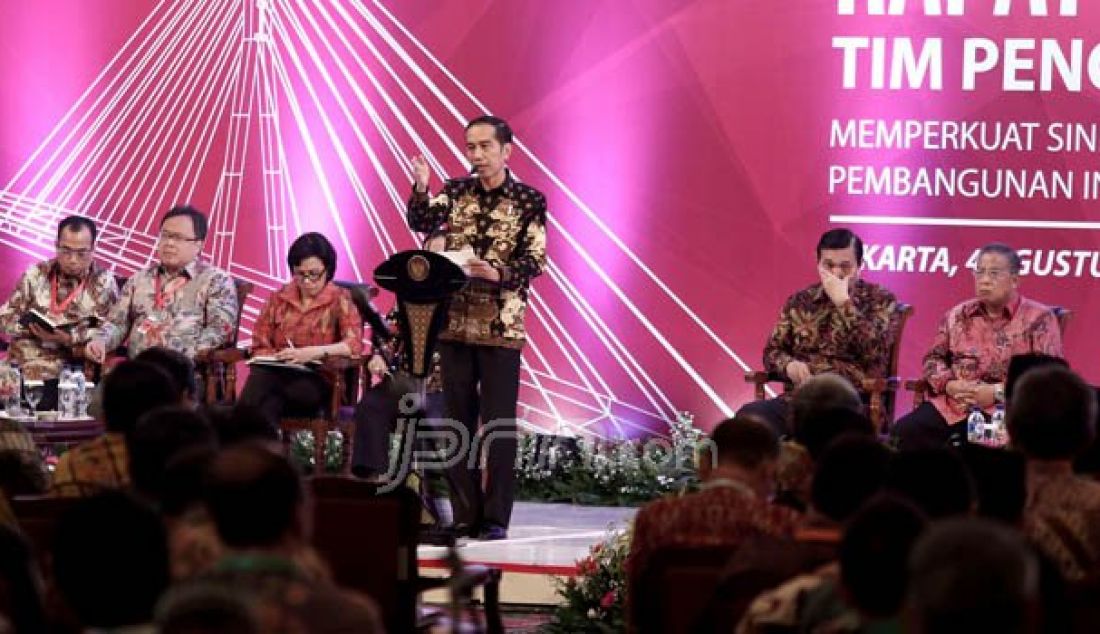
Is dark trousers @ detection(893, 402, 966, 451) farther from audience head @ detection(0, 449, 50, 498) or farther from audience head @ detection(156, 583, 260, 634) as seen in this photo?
audience head @ detection(156, 583, 260, 634)

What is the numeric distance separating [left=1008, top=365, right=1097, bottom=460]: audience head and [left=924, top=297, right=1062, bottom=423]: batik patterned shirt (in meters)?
3.81

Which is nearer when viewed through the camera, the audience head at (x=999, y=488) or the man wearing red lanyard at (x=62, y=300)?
the audience head at (x=999, y=488)

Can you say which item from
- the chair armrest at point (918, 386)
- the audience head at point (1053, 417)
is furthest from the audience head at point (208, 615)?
the chair armrest at point (918, 386)

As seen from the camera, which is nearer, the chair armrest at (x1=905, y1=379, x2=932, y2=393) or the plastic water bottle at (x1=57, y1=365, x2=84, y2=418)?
the plastic water bottle at (x1=57, y1=365, x2=84, y2=418)

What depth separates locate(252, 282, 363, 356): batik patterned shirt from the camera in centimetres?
850

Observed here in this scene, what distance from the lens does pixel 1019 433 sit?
165 inches

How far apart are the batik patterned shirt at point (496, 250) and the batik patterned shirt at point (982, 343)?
1.66m

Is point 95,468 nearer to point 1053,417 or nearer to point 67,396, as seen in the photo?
point 1053,417

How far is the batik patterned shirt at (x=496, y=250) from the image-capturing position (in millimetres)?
7758

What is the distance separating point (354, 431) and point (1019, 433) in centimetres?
459

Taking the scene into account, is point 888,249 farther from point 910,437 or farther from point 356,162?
point 356,162

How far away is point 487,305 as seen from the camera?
7758 mm

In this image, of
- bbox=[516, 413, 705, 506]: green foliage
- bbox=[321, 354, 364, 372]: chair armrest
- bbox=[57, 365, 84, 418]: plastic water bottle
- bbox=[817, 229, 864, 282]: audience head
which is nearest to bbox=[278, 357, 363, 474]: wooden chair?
bbox=[321, 354, 364, 372]: chair armrest

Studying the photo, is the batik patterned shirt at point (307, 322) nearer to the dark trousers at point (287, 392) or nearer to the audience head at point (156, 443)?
the dark trousers at point (287, 392)
